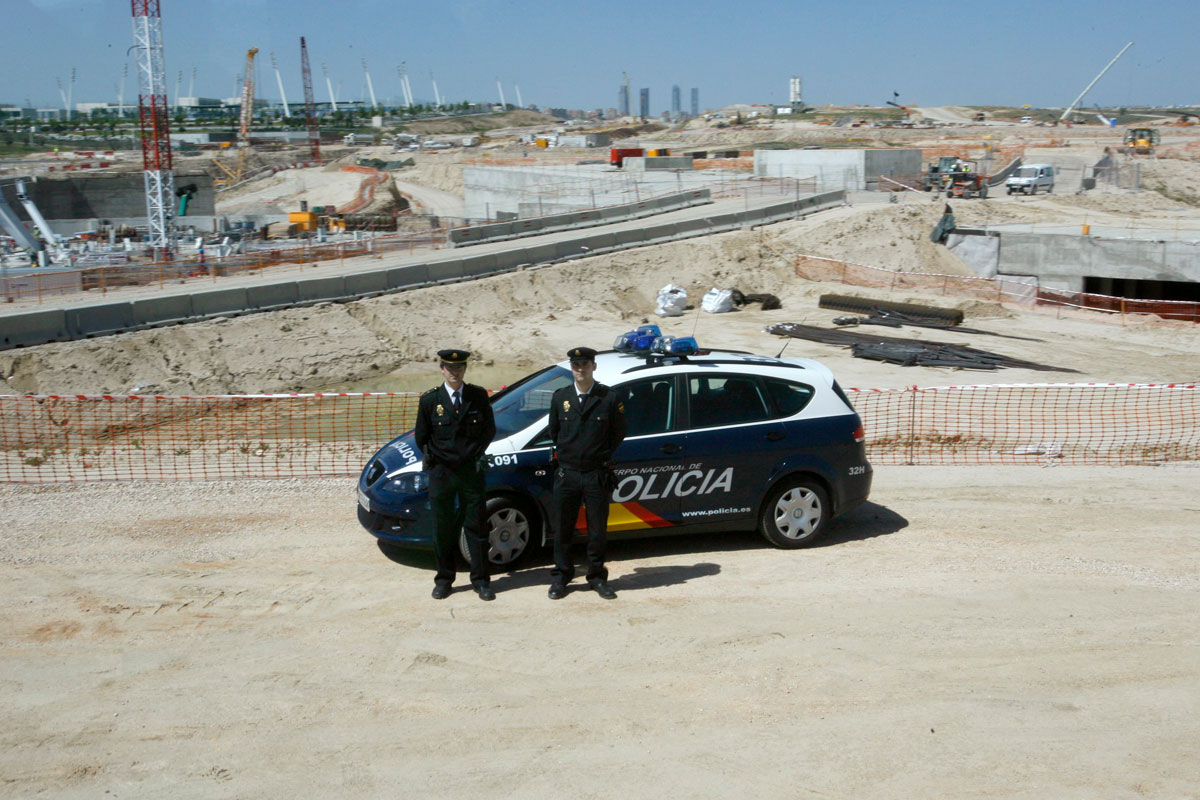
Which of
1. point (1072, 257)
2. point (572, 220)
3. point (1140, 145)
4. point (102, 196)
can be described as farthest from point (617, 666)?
point (102, 196)

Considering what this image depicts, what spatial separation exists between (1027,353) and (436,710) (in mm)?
20997

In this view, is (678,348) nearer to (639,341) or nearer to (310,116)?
(639,341)

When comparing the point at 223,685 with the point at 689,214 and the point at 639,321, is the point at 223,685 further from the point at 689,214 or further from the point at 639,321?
the point at 689,214

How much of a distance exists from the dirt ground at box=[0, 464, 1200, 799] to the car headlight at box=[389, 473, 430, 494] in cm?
62

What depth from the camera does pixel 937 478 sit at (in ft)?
34.3

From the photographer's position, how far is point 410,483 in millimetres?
7422

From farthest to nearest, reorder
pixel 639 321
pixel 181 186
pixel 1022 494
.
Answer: pixel 181 186 < pixel 639 321 < pixel 1022 494

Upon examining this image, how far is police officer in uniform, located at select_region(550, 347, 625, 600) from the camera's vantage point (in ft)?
21.9

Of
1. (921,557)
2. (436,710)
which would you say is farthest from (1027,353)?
(436,710)

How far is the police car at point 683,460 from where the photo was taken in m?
7.42

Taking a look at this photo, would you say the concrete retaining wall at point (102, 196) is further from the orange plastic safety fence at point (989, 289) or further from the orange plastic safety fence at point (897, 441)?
the orange plastic safety fence at point (897, 441)

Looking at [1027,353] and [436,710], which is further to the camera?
[1027,353]

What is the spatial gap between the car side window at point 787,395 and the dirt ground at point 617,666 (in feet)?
3.71

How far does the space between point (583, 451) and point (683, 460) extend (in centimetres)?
128
